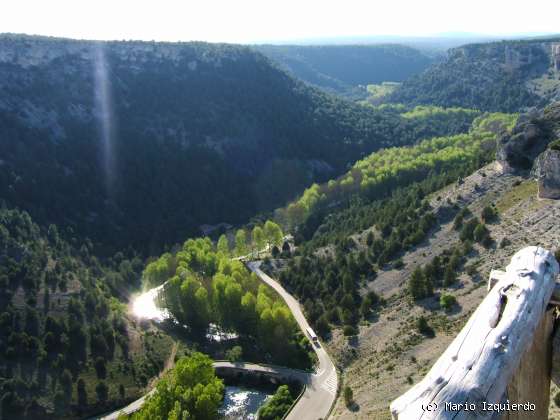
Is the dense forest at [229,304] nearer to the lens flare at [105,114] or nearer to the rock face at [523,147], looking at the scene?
the rock face at [523,147]

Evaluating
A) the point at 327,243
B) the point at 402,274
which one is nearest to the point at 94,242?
the point at 327,243

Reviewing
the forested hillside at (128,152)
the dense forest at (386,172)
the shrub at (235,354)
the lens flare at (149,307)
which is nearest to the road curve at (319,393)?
the shrub at (235,354)

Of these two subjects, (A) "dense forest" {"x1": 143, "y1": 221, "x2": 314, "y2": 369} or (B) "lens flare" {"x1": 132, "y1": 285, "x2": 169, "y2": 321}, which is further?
(B) "lens flare" {"x1": 132, "y1": 285, "x2": 169, "y2": 321}

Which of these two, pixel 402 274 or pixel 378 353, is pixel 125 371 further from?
pixel 402 274

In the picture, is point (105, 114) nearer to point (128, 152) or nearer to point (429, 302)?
point (128, 152)

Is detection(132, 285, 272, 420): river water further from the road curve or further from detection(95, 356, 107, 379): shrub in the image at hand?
detection(95, 356, 107, 379): shrub

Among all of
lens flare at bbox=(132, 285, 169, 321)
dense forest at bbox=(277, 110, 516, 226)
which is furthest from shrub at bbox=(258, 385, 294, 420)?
dense forest at bbox=(277, 110, 516, 226)
